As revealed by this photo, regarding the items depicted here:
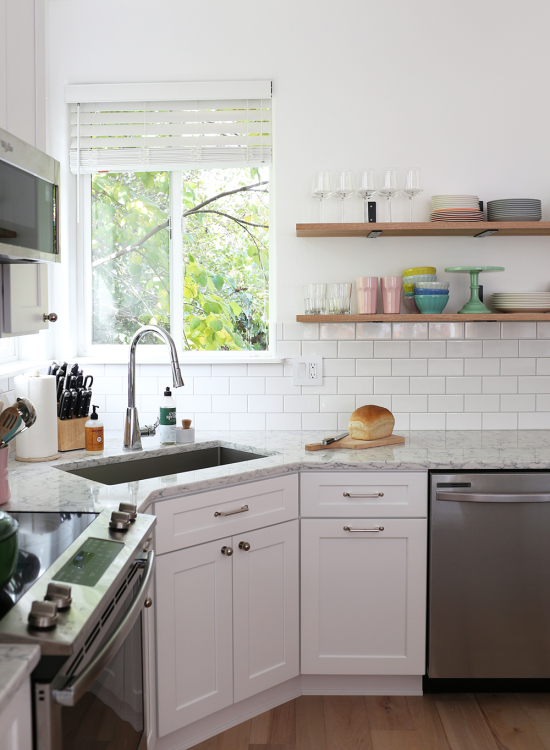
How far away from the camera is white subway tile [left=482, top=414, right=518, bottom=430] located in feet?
9.78

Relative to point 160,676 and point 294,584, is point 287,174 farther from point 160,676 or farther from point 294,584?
point 160,676

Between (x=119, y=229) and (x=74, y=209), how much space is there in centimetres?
23

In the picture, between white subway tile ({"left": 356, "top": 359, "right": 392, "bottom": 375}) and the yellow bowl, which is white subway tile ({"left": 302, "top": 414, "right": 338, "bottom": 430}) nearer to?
white subway tile ({"left": 356, "top": 359, "right": 392, "bottom": 375})

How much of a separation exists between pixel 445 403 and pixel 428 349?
26 centimetres

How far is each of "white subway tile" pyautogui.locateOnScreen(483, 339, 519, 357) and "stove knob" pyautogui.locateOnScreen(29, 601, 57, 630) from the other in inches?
93.4

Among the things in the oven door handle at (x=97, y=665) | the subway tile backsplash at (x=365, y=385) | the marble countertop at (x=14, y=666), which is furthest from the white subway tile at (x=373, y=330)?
the marble countertop at (x=14, y=666)

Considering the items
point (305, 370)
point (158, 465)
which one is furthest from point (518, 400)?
point (158, 465)

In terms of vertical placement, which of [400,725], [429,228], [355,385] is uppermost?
[429,228]

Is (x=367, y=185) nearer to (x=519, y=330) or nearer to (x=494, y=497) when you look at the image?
(x=519, y=330)

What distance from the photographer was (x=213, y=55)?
2.91 m

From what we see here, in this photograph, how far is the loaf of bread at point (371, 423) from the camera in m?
2.66

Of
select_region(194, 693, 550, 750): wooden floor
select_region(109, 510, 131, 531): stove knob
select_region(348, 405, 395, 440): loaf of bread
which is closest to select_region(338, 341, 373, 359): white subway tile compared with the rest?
select_region(348, 405, 395, 440): loaf of bread

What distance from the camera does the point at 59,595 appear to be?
1.12 meters

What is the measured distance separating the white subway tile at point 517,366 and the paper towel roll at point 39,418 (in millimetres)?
1958
